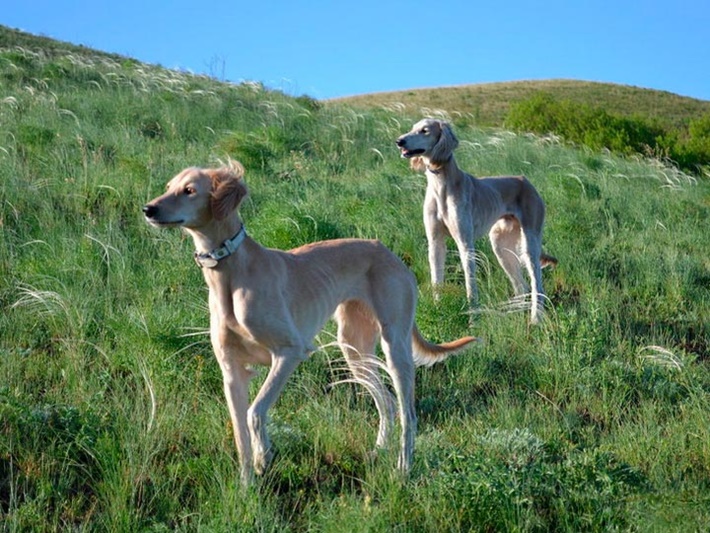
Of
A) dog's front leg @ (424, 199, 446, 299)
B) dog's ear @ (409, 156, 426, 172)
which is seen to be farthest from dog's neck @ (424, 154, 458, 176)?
dog's front leg @ (424, 199, 446, 299)

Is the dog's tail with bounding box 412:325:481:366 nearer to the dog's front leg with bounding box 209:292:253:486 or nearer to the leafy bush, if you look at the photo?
the dog's front leg with bounding box 209:292:253:486

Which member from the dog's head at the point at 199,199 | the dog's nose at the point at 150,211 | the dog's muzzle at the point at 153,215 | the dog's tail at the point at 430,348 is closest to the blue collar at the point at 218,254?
the dog's head at the point at 199,199

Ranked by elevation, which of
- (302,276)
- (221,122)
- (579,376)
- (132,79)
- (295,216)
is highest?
(132,79)

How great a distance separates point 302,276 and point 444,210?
4.11 metres

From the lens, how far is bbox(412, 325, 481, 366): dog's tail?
580 cm

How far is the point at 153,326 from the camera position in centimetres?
641

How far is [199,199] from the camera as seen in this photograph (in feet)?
14.5

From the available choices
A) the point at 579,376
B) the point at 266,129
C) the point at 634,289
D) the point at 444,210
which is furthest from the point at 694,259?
the point at 266,129

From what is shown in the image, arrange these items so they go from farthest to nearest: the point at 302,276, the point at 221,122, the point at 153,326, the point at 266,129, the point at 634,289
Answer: the point at 221,122, the point at 266,129, the point at 634,289, the point at 153,326, the point at 302,276

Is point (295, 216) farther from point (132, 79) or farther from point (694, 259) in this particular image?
point (132, 79)

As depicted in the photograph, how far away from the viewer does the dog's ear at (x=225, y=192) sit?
4379 mm

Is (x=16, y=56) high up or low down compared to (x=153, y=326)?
up

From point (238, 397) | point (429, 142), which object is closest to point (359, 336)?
point (238, 397)

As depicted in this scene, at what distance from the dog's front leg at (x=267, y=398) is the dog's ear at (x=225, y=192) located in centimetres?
80
